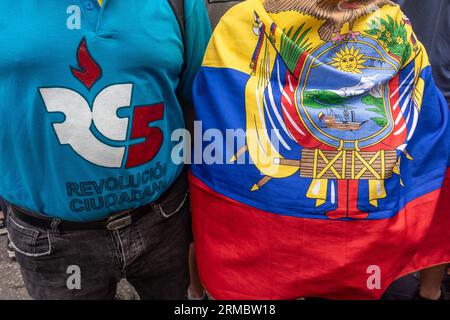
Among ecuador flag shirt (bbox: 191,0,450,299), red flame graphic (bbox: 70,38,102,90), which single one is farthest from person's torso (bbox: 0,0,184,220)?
ecuador flag shirt (bbox: 191,0,450,299)

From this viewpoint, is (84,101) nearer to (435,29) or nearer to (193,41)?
(193,41)

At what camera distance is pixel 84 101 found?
96cm

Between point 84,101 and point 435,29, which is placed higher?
point 435,29

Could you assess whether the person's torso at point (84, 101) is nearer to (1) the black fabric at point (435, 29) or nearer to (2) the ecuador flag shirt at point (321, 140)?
(2) the ecuador flag shirt at point (321, 140)

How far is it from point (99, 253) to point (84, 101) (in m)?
0.46

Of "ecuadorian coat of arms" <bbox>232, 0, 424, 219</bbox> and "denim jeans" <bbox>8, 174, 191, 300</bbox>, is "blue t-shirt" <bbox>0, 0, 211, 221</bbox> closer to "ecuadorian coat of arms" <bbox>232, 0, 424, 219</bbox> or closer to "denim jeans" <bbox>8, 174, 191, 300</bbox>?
"denim jeans" <bbox>8, 174, 191, 300</bbox>

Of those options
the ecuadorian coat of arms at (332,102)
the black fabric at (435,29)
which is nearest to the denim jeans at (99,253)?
the ecuadorian coat of arms at (332,102)

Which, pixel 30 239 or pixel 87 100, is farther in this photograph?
pixel 30 239

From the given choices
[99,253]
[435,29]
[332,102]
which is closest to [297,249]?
[332,102]

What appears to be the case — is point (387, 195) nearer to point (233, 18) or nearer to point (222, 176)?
point (222, 176)

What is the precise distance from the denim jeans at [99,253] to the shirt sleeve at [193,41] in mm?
305

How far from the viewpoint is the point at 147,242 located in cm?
121

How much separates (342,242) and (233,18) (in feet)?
2.30

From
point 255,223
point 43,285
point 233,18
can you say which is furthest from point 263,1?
point 43,285
